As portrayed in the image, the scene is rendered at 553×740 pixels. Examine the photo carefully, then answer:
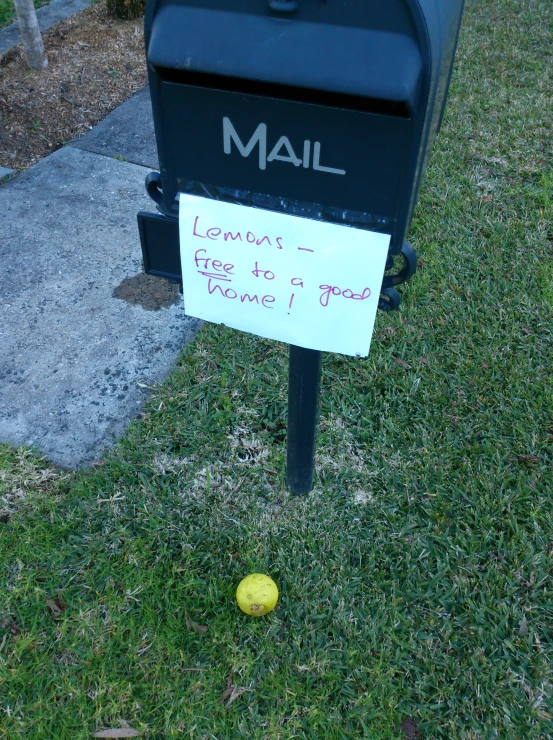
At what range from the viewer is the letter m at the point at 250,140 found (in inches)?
48.2

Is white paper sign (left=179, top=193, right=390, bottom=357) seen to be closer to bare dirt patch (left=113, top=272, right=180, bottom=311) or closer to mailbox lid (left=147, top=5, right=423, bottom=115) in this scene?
mailbox lid (left=147, top=5, right=423, bottom=115)

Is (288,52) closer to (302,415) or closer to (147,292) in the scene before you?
(302,415)

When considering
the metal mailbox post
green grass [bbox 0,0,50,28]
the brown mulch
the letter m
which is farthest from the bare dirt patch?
green grass [bbox 0,0,50,28]

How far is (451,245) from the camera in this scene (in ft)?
11.1

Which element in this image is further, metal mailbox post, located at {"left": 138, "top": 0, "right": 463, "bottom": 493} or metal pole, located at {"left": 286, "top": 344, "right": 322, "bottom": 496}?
metal pole, located at {"left": 286, "top": 344, "right": 322, "bottom": 496}

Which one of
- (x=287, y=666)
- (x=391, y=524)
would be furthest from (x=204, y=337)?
(x=287, y=666)

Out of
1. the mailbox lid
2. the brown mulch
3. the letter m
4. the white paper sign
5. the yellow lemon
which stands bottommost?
the brown mulch

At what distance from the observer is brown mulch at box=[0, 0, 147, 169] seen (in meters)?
4.18

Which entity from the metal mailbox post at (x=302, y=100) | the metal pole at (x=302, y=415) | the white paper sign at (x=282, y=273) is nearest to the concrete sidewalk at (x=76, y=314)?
the metal pole at (x=302, y=415)

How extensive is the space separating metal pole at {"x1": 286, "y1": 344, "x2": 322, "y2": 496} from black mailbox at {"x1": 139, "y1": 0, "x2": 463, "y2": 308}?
0.45m

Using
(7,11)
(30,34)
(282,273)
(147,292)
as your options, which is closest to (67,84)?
(30,34)

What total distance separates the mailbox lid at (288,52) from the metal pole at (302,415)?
0.75 m

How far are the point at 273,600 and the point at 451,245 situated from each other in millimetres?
2210

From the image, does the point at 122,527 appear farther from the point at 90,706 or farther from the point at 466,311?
the point at 466,311
